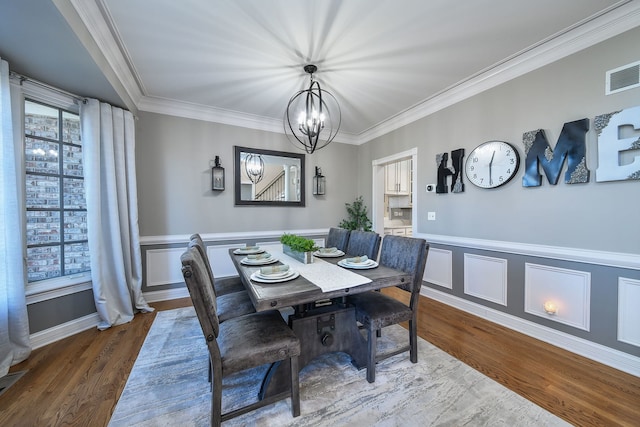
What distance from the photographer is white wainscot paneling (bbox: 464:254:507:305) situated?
2.59 meters

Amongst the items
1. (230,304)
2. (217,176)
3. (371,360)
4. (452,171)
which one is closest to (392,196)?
(452,171)

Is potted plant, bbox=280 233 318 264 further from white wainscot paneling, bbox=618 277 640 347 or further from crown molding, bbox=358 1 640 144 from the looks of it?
crown molding, bbox=358 1 640 144

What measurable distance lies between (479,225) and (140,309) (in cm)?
411

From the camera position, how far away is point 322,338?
69.0 inches

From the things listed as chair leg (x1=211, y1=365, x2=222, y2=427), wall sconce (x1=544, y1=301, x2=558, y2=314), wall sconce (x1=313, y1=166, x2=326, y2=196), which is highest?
wall sconce (x1=313, y1=166, x2=326, y2=196)

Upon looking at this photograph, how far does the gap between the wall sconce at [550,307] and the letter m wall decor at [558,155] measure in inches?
42.5

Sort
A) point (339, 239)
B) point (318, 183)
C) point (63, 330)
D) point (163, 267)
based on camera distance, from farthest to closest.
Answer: point (318, 183) → point (163, 267) → point (339, 239) → point (63, 330)

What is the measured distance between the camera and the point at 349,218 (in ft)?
15.5

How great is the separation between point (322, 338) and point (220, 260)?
243cm

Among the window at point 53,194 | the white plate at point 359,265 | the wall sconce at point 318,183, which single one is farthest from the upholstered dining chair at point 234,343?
the wall sconce at point 318,183

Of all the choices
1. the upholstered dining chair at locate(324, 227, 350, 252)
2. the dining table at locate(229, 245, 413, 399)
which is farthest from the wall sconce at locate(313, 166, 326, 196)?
the dining table at locate(229, 245, 413, 399)

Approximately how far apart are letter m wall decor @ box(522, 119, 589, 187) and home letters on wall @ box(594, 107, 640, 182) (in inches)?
3.7

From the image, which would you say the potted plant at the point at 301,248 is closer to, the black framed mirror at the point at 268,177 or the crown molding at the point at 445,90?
the black framed mirror at the point at 268,177

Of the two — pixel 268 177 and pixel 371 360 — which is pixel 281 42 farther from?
pixel 371 360
